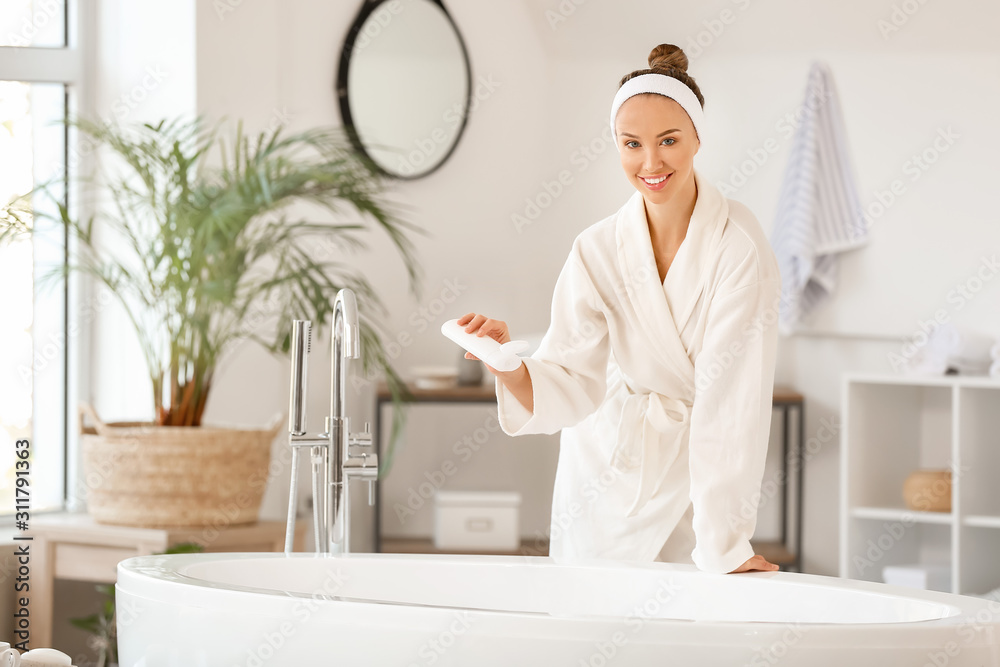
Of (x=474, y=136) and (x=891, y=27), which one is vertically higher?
(x=891, y=27)

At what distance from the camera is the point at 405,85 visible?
320 cm

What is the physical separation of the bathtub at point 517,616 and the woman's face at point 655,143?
59 cm

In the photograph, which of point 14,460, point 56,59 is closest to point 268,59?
point 56,59

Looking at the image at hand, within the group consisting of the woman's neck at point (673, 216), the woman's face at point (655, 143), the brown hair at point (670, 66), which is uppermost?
the brown hair at point (670, 66)

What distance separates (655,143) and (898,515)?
1726 mm

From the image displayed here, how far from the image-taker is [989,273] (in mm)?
3041

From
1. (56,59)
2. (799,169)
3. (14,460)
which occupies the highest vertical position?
(56,59)

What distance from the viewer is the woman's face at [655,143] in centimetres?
160

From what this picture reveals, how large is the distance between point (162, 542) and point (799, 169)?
6.79 ft

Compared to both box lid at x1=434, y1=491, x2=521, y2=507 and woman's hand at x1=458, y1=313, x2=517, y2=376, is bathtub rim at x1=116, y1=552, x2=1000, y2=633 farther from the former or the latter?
box lid at x1=434, y1=491, x2=521, y2=507

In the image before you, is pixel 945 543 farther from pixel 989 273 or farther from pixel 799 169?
pixel 799 169

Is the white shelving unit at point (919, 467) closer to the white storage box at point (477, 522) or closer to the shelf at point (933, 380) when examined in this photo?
the shelf at point (933, 380)

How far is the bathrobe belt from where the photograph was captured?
1.73 m

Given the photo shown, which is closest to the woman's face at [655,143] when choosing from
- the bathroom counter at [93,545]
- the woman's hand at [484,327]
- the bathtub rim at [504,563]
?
the woman's hand at [484,327]
